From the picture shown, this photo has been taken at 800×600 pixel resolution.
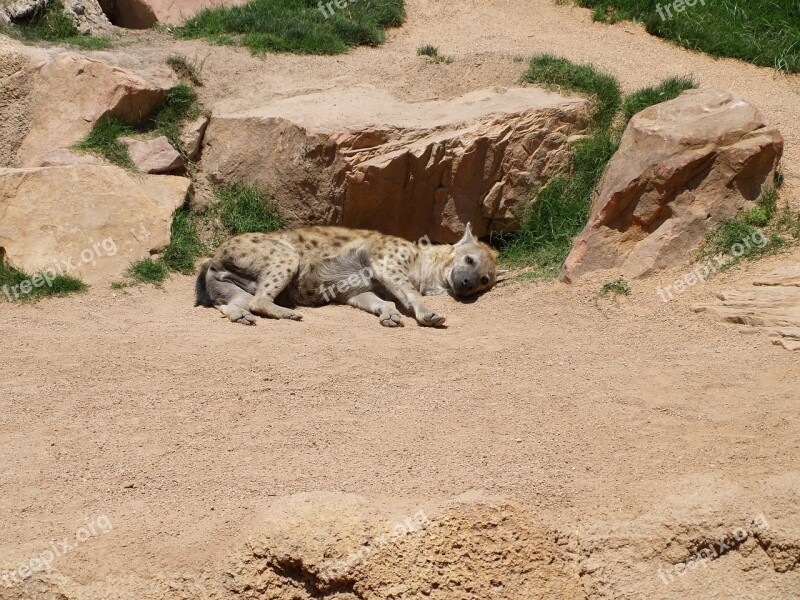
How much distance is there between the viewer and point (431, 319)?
6.65 metres

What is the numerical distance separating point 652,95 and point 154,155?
4103 millimetres

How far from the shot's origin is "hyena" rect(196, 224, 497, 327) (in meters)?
6.92

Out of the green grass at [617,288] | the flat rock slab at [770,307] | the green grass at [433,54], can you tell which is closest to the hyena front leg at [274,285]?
the green grass at [617,288]

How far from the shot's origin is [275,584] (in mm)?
4004

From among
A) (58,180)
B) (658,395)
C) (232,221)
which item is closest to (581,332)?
(658,395)

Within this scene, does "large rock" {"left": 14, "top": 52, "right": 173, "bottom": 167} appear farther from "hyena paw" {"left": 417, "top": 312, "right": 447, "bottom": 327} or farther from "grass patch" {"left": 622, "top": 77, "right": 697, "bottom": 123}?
"grass patch" {"left": 622, "top": 77, "right": 697, "bottom": 123}

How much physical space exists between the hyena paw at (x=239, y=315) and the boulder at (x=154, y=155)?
5.90 ft

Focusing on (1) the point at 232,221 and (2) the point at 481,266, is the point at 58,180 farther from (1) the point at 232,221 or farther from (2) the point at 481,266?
(2) the point at 481,266

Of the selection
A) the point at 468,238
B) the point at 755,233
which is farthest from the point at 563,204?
the point at 755,233

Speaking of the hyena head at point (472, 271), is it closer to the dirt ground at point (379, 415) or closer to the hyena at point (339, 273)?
the hyena at point (339, 273)

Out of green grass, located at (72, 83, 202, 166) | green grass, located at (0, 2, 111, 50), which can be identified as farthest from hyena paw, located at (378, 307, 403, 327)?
green grass, located at (0, 2, 111, 50)

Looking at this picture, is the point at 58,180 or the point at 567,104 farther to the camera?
the point at 567,104

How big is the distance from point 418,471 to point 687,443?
126 centimetres

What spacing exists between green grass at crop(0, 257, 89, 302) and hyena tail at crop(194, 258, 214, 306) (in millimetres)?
776
